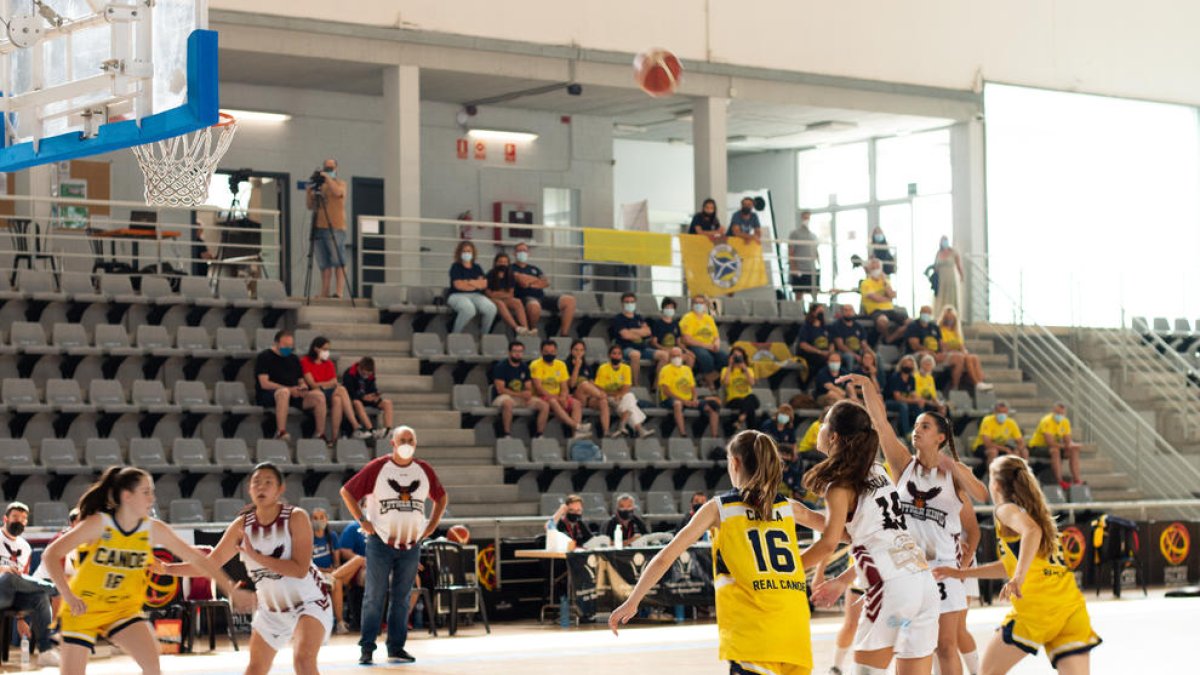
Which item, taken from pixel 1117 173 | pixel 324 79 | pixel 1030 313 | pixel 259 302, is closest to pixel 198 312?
pixel 259 302

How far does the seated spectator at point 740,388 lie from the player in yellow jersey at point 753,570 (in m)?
15.9

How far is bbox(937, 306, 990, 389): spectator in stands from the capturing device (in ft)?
87.2

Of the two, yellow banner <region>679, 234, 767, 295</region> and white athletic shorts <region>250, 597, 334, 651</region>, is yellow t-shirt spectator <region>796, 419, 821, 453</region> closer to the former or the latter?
yellow banner <region>679, 234, 767, 295</region>

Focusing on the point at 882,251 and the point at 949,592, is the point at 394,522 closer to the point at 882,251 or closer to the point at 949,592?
the point at 949,592

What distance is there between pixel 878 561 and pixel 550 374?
14.3 meters

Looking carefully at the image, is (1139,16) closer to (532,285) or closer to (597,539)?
(532,285)

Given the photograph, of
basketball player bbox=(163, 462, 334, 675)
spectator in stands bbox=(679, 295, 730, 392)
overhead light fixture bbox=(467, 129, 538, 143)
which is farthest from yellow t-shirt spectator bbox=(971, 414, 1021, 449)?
basketball player bbox=(163, 462, 334, 675)

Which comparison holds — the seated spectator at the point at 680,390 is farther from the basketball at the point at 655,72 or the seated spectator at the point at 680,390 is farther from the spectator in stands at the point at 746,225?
the basketball at the point at 655,72

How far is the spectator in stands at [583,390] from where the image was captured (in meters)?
22.6

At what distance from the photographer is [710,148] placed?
28.0 m

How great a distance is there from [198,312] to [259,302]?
2.56ft

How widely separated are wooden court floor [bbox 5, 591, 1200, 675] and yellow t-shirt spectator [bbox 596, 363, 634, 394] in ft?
15.5

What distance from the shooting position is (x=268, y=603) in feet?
31.7

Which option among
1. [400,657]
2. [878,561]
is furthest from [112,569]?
[400,657]
